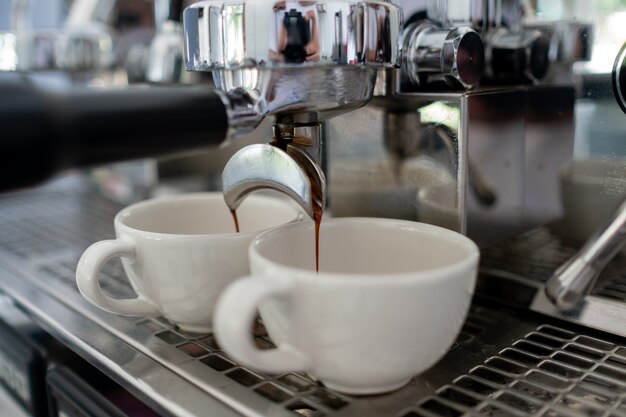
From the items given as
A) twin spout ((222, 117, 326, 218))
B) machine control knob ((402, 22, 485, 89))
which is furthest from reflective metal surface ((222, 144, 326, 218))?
machine control knob ((402, 22, 485, 89))

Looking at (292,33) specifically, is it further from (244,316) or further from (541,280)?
(541,280)

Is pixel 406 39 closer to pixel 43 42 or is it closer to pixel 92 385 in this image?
pixel 92 385

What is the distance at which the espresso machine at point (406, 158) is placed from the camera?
282mm

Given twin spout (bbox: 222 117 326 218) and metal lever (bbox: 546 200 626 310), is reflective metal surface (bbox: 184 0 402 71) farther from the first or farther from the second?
metal lever (bbox: 546 200 626 310)

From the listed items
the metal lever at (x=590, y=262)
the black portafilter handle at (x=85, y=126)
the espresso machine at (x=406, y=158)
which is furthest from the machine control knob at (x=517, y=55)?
the black portafilter handle at (x=85, y=126)

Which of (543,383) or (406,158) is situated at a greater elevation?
(406,158)

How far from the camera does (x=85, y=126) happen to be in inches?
9.3

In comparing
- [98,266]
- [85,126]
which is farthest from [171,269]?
[85,126]

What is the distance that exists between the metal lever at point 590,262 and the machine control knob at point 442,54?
0.38 ft

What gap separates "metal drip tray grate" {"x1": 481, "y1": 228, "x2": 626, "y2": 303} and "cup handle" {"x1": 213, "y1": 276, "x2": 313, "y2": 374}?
23 cm

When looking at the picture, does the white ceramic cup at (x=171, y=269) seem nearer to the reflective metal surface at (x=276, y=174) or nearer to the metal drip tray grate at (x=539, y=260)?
the reflective metal surface at (x=276, y=174)

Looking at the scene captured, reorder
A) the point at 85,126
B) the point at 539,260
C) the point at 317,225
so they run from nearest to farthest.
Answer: the point at 85,126
the point at 317,225
the point at 539,260

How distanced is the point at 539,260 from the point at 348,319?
0.25 meters

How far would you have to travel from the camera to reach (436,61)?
1.28 ft
